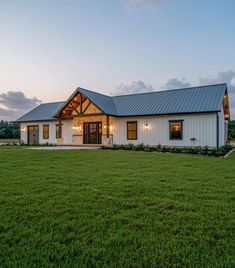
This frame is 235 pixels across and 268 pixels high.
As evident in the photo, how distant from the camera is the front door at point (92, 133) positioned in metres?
19.8

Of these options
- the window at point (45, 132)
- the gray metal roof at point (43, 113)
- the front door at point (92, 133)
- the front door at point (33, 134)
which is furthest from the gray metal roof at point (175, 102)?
→ the front door at point (33, 134)

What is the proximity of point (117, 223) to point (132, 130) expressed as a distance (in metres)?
15.4

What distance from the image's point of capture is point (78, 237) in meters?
2.80

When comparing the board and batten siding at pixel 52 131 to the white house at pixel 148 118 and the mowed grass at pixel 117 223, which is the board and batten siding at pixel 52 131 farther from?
the mowed grass at pixel 117 223

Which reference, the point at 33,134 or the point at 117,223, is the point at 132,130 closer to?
the point at 33,134

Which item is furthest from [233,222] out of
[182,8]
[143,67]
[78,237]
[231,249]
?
[143,67]

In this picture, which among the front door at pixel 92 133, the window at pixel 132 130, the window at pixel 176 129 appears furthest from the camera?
the front door at pixel 92 133

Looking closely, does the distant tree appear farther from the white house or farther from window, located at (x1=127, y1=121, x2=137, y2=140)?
window, located at (x1=127, y1=121, x2=137, y2=140)

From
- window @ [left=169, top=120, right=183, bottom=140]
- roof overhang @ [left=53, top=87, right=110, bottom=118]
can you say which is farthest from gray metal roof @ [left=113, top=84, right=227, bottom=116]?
roof overhang @ [left=53, top=87, right=110, bottom=118]

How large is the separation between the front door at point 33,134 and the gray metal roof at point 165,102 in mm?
6996

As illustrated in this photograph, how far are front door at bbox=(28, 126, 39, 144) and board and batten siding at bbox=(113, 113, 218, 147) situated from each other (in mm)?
9874

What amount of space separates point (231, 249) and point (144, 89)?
40.1m

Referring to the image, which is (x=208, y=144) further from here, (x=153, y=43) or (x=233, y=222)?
(x=233, y=222)

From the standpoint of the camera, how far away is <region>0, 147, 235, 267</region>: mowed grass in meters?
2.36
